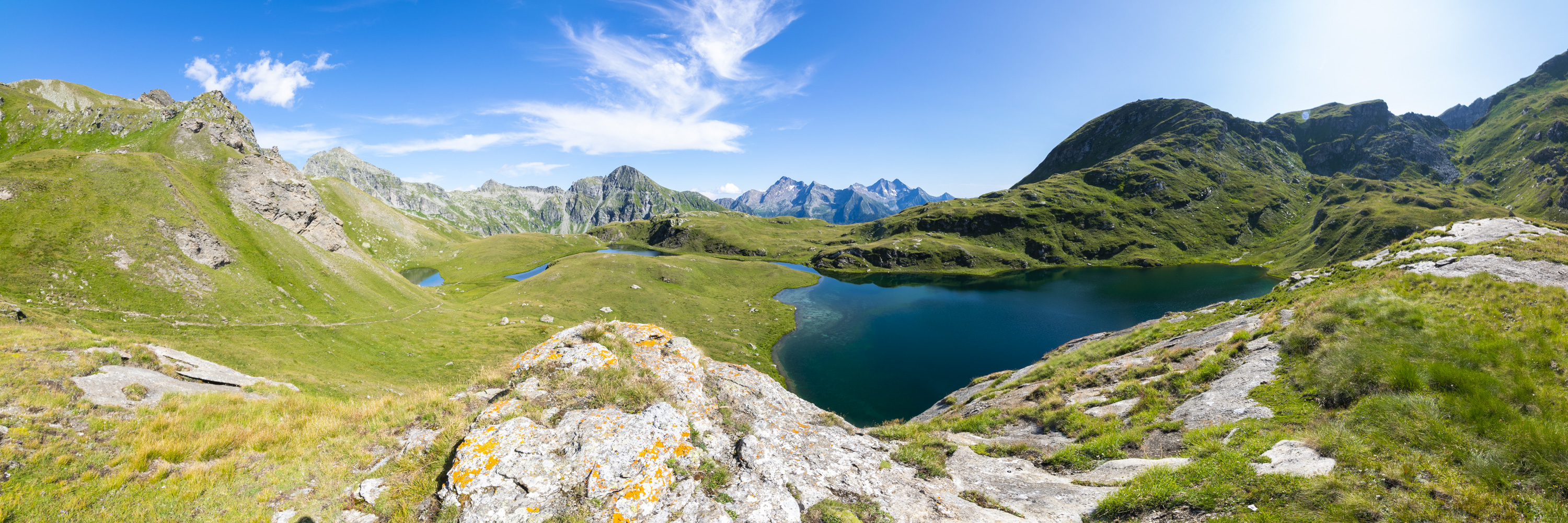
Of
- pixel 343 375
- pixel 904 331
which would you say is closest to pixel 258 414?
pixel 343 375

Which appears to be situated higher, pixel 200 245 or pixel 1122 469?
pixel 200 245

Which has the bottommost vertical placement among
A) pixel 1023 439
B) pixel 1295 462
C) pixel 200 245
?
pixel 1023 439

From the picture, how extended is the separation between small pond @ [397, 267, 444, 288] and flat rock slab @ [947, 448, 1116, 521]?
14081 cm

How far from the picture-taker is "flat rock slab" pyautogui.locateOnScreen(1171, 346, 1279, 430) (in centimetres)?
1376

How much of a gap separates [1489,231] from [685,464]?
47675mm

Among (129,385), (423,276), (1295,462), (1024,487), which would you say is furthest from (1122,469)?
(423,276)

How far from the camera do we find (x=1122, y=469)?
465 inches

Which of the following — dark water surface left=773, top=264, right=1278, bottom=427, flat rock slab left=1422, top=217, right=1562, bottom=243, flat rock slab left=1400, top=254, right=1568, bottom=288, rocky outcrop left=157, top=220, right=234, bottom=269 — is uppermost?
rocky outcrop left=157, top=220, right=234, bottom=269

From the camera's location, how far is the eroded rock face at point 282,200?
56.0 m

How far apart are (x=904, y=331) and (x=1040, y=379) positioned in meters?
53.4

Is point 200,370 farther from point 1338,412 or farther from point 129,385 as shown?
point 1338,412

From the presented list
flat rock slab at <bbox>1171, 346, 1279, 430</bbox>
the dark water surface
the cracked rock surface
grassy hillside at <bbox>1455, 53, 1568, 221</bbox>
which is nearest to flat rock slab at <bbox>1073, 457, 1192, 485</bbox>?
flat rock slab at <bbox>1171, 346, 1279, 430</bbox>

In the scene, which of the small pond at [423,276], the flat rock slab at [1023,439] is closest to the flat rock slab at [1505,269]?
the flat rock slab at [1023,439]

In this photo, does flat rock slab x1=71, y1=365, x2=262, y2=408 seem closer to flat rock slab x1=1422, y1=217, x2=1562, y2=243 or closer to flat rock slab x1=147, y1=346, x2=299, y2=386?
flat rock slab x1=147, y1=346, x2=299, y2=386
